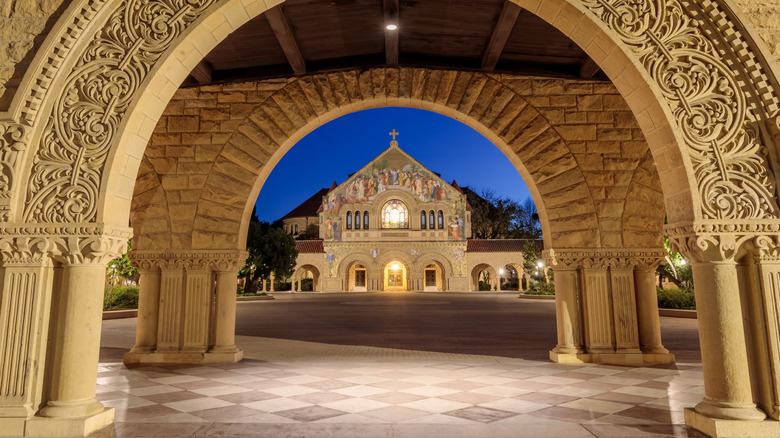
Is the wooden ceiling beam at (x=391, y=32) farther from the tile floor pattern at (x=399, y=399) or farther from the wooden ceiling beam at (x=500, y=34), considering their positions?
the tile floor pattern at (x=399, y=399)

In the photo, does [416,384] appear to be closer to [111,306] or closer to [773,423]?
[773,423]

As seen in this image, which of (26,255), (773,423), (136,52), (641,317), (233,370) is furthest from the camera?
(641,317)

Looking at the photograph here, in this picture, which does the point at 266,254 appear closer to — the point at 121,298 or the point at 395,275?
the point at 121,298

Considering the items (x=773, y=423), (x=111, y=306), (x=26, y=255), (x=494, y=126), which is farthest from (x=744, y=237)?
(x=111, y=306)

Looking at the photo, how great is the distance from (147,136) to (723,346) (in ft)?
15.0

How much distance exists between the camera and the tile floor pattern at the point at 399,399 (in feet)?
11.2

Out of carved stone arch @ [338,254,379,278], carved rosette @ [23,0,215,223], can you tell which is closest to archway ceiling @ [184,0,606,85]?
carved rosette @ [23,0,215,223]

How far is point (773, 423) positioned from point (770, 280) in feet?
3.12

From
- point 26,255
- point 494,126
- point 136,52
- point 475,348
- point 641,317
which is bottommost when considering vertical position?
point 475,348

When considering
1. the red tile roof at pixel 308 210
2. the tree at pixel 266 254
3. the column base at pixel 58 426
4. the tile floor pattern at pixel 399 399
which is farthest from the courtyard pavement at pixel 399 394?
the red tile roof at pixel 308 210

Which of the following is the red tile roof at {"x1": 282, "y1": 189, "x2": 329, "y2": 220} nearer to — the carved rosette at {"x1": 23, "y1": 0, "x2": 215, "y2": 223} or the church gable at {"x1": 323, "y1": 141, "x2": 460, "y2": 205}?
the church gable at {"x1": 323, "y1": 141, "x2": 460, "y2": 205}

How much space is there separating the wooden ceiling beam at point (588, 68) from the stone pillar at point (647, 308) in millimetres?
2768

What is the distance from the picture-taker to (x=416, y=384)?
492 cm

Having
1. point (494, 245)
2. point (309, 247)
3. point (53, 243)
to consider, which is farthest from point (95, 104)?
point (494, 245)
